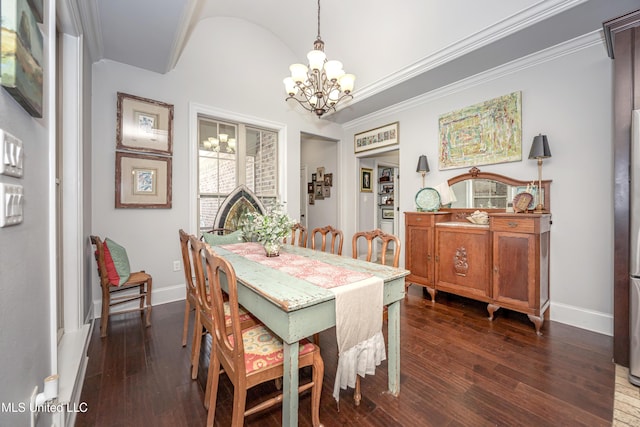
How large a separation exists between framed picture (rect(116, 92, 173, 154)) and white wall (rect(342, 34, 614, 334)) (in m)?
4.00

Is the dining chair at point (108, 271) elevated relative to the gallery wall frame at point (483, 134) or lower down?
lower down

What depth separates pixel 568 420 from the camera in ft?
4.61

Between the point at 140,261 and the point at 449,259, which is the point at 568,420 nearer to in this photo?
the point at 449,259

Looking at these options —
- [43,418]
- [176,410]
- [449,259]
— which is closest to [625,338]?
[449,259]

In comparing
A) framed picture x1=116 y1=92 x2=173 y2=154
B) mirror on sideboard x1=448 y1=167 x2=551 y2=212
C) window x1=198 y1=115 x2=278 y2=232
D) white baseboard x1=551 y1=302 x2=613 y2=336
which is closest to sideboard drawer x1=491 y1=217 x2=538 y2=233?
mirror on sideboard x1=448 y1=167 x2=551 y2=212

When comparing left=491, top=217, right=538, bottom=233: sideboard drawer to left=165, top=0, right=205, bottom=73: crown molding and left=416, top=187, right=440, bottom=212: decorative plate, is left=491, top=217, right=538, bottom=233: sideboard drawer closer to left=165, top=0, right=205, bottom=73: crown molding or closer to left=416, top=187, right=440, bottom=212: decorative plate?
left=416, top=187, right=440, bottom=212: decorative plate

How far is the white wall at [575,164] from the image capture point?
2377mm

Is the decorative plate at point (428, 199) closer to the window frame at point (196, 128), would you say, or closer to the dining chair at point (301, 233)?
the dining chair at point (301, 233)

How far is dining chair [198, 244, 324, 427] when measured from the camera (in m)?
1.10

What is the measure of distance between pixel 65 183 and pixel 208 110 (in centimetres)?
191

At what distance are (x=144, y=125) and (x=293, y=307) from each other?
3065 millimetres

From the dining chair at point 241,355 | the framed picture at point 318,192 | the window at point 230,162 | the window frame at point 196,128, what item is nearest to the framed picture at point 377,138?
the framed picture at point 318,192

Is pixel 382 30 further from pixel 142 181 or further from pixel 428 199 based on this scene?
pixel 142 181

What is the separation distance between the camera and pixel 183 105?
10.7 feet
